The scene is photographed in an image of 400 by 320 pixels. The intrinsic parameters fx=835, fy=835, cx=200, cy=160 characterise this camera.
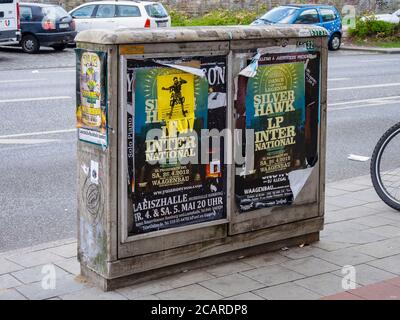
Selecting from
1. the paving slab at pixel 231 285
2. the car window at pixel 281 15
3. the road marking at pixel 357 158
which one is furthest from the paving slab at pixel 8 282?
the car window at pixel 281 15

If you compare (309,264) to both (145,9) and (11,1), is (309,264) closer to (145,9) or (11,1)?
(11,1)

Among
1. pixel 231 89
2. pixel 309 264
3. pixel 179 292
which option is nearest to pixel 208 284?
pixel 179 292

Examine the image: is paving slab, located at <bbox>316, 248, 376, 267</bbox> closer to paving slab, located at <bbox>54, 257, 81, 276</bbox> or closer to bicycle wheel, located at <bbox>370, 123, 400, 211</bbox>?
bicycle wheel, located at <bbox>370, 123, 400, 211</bbox>

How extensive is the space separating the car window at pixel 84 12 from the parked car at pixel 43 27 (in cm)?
170

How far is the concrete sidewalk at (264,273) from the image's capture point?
5.25m

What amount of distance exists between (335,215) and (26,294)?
306 cm

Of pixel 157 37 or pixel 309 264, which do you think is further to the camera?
pixel 309 264

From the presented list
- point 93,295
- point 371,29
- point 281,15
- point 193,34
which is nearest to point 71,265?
point 93,295

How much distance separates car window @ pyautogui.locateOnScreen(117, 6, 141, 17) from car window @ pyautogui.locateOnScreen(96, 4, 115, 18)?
231mm

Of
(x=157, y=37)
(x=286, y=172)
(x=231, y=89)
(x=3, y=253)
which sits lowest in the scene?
(x=3, y=253)
